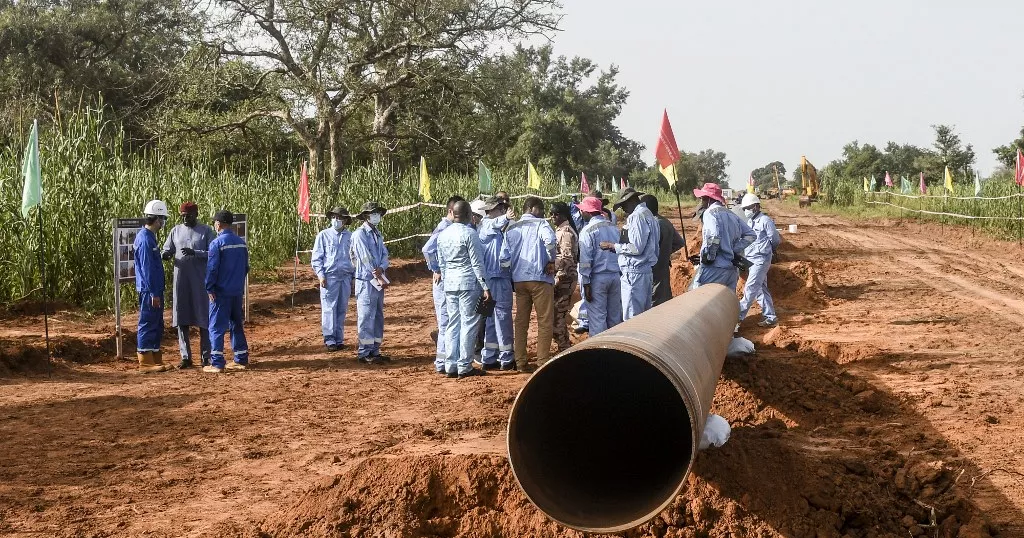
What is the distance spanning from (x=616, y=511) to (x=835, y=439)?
3.31 m

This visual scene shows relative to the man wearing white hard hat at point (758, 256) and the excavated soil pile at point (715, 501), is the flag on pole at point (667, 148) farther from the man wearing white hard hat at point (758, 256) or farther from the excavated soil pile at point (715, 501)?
the excavated soil pile at point (715, 501)

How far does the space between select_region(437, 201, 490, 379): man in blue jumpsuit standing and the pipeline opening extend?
177 inches

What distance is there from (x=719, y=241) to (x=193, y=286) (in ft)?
18.7

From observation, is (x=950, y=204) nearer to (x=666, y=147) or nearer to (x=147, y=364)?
(x=666, y=147)

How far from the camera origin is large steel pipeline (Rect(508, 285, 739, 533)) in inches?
147

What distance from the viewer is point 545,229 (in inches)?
363

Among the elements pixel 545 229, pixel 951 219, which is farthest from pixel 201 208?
pixel 951 219

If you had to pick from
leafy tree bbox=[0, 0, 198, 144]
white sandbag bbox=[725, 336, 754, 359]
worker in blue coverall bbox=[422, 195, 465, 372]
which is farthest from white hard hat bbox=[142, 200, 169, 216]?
leafy tree bbox=[0, 0, 198, 144]

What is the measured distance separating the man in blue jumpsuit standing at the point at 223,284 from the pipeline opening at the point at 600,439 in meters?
6.08

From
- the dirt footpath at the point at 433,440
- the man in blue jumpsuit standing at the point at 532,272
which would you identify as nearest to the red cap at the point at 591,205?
the man in blue jumpsuit standing at the point at 532,272

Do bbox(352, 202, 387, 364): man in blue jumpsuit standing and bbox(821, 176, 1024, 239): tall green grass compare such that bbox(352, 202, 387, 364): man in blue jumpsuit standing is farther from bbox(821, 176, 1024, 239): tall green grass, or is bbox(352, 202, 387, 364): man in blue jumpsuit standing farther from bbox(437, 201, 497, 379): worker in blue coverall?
bbox(821, 176, 1024, 239): tall green grass

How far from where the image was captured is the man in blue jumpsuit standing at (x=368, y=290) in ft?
33.8

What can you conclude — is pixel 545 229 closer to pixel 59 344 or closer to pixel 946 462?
Answer: pixel 946 462

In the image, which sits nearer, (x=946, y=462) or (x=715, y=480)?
(x=715, y=480)
